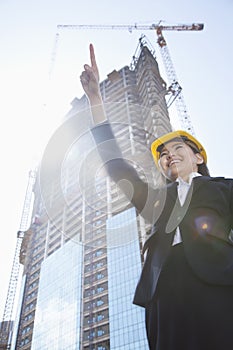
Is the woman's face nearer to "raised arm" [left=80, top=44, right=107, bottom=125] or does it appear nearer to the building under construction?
the building under construction

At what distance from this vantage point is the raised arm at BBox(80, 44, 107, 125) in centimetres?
217

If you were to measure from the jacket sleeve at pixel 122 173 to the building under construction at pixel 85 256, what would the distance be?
0.22 ft

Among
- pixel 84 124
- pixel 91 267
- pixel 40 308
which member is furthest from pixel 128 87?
pixel 84 124

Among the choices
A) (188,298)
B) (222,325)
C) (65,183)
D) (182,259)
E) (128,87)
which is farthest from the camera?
(128,87)

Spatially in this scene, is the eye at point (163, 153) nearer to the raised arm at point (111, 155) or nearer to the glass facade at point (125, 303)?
the raised arm at point (111, 155)

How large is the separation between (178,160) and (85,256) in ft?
213

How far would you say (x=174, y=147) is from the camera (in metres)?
2.09

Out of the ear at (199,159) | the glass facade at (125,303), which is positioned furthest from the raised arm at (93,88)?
the glass facade at (125,303)

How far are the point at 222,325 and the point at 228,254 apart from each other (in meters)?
0.30

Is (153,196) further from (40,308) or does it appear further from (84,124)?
(40,308)

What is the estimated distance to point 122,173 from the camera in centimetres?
197

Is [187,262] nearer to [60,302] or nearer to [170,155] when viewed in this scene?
[170,155]

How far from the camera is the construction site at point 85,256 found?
1.99 m

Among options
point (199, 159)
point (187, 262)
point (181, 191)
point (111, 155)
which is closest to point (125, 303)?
point (199, 159)
